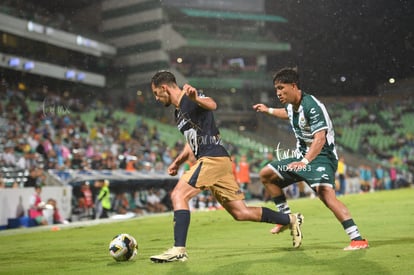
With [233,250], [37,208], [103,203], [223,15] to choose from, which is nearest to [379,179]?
[103,203]

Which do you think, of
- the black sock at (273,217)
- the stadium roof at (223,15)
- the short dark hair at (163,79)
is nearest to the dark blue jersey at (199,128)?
the short dark hair at (163,79)

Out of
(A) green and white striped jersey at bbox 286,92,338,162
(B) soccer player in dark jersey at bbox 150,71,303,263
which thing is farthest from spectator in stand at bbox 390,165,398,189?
(B) soccer player in dark jersey at bbox 150,71,303,263

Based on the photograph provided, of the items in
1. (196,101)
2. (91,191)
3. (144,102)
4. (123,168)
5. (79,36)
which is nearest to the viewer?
(196,101)

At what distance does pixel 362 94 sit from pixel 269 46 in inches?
466

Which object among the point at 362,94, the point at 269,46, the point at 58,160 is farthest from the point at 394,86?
the point at 58,160

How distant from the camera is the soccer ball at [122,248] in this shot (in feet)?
22.7

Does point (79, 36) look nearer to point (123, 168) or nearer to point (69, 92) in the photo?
point (69, 92)

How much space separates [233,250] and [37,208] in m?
10.1

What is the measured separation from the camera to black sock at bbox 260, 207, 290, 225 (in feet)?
23.4

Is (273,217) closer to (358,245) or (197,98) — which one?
(358,245)

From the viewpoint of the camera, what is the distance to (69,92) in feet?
156

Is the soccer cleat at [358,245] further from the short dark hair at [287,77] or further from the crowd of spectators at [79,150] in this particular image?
the crowd of spectators at [79,150]

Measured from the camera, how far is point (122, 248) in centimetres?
691

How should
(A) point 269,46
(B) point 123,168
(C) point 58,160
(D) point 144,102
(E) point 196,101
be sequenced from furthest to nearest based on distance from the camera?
(A) point 269,46
(D) point 144,102
(B) point 123,168
(C) point 58,160
(E) point 196,101
